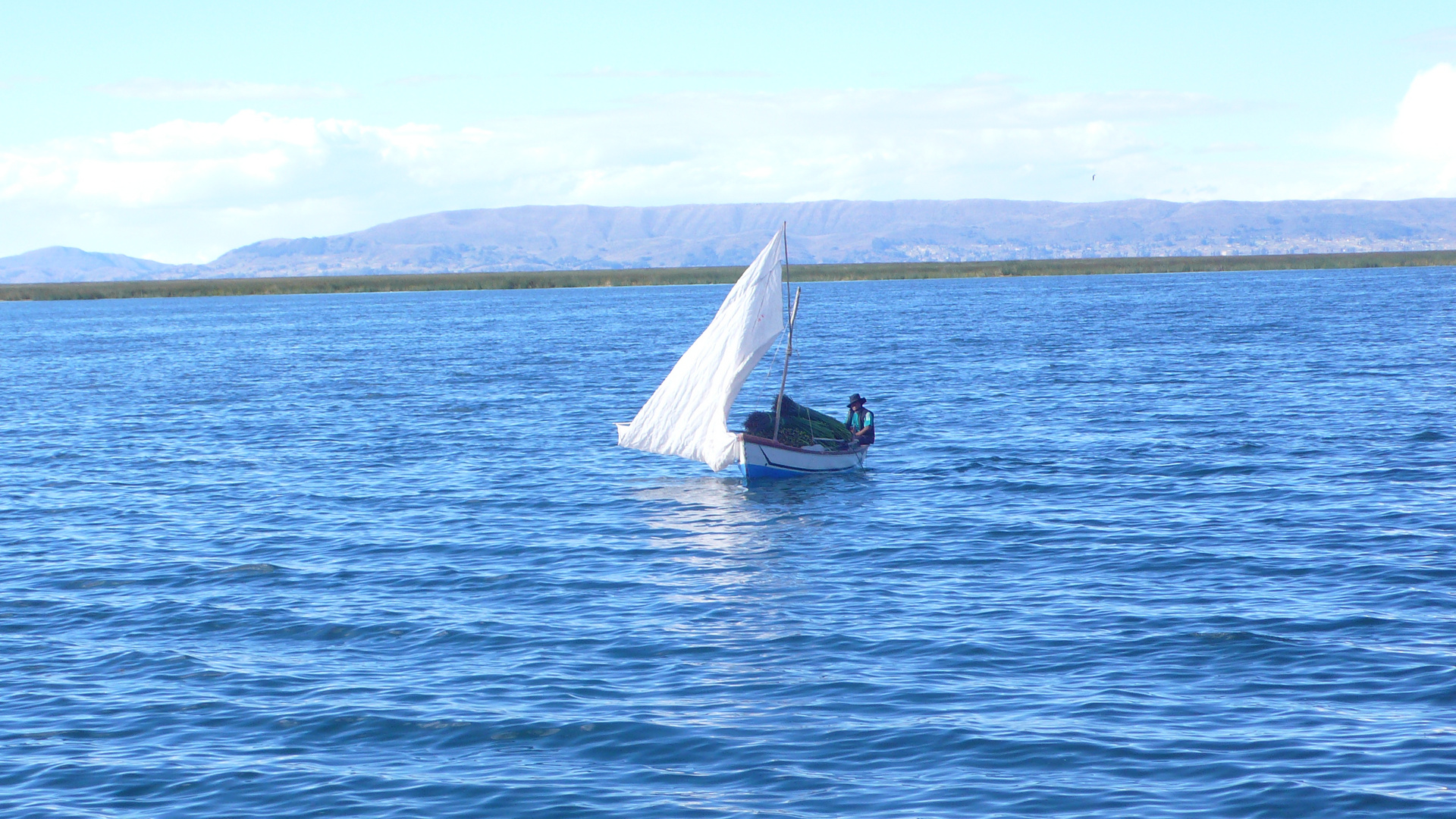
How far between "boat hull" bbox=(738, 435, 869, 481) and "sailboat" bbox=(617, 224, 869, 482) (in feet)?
0.06

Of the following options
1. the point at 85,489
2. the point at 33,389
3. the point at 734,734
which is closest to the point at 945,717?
the point at 734,734

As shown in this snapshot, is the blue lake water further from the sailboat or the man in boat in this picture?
the man in boat

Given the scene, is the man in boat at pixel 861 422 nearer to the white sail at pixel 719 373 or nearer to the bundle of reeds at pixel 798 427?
the bundle of reeds at pixel 798 427

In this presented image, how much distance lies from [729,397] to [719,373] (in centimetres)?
67

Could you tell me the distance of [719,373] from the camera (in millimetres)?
34094

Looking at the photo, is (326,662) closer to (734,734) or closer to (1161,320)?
(734,734)

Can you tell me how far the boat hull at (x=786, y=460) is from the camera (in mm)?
34188

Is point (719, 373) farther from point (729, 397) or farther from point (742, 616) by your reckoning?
point (742, 616)

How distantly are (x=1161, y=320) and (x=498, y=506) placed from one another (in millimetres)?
79400

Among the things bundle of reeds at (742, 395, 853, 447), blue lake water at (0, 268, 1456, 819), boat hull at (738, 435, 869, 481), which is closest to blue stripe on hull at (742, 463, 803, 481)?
boat hull at (738, 435, 869, 481)

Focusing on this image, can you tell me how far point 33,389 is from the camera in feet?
222

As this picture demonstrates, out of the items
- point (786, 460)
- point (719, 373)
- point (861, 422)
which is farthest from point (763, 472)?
point (861, 422)

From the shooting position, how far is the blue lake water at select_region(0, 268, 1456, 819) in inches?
579

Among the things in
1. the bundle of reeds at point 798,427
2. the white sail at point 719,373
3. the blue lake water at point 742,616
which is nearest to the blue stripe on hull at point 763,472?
the white sail at point 719,373
